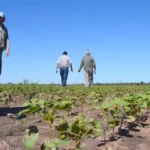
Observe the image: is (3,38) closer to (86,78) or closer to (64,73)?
(64,73)

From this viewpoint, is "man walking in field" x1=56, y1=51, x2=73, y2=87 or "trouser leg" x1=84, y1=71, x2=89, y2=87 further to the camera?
"trouser leg" x1=84, y1=71, x2=89, y2=87

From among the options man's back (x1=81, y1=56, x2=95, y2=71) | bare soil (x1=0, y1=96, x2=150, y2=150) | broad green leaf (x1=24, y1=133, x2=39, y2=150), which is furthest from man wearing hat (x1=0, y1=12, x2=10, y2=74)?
man's back (x1=81, y1=56, x2=95, y2=71)

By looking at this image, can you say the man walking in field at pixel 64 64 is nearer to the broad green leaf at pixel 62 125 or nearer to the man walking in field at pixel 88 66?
the man walking in field at pixel 88 66

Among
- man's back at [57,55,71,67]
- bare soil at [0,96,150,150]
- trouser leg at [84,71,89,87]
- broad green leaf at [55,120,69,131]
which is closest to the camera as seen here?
broad green leaf at [55,120,69,131]

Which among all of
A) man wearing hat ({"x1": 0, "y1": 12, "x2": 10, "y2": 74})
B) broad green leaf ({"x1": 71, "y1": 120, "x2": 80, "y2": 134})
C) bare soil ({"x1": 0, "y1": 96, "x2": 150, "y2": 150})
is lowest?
bare soil ({"x1": 0, "y1": 96, "x2": 150, "y2": 150})

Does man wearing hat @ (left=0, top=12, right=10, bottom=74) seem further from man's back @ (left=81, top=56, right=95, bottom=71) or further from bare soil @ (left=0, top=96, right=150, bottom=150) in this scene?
man's back @ (left=81, top=56, right=95, bottom=71)

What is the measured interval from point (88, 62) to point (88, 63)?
0.05 meters

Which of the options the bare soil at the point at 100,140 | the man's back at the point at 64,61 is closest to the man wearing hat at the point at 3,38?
the bare soil at the point at 100,140

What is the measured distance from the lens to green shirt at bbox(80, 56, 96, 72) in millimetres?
17469

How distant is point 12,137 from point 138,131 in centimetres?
162

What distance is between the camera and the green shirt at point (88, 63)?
17.5 meters

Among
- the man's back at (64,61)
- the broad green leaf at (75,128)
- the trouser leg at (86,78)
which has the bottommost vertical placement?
the broad green leaf at (75,128)

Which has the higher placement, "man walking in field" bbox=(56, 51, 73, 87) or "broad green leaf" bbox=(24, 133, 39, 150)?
"man walking in field" bbox=(56, 51, 73, 87)

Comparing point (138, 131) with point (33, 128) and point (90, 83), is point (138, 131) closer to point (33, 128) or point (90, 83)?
point (33, 128)
